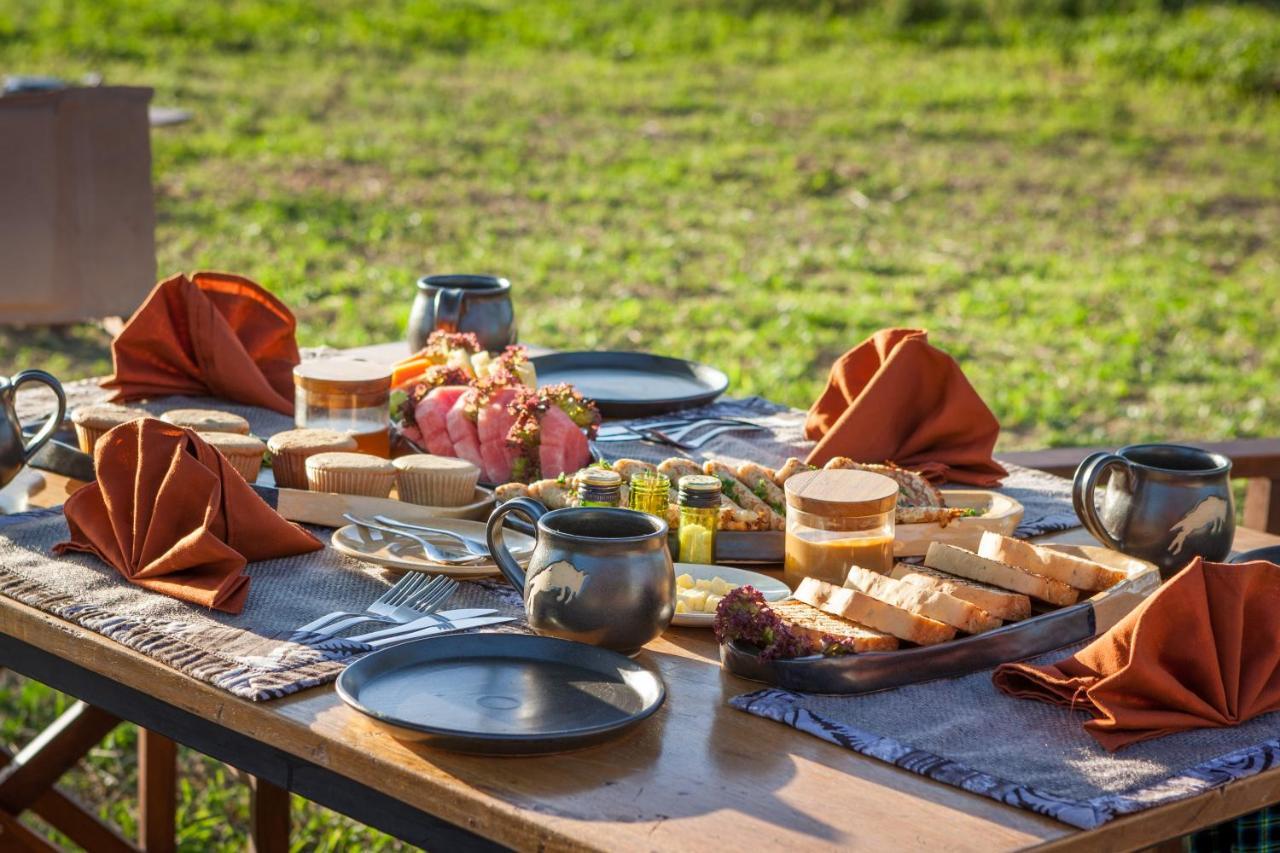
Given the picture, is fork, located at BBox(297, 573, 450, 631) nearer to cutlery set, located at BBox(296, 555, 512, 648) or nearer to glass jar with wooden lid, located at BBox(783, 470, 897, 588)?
cutlery set, located at BBox(296, 555, 512, 648)

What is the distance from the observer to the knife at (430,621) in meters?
1.65

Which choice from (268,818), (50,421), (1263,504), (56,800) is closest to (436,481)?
(50,421)

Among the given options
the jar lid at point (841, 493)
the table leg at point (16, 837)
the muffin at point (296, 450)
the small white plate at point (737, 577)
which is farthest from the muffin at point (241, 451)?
the table leg at point (16, 837)

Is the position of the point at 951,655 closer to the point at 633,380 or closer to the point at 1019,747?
the point at 1019,747

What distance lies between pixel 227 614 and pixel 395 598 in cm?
17

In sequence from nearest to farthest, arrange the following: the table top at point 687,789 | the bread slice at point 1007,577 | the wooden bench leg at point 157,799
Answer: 1. the table top at point 687,789
2. the bread slice at point 1007,577
3. the wooden bench leg at point 157,799

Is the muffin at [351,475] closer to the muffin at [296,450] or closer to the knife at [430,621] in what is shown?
the muffin at [296,450]

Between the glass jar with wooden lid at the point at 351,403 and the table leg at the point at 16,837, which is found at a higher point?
the glass jar with wooden lid at the point at 351,403

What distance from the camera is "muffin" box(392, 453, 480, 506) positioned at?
204 centimetres

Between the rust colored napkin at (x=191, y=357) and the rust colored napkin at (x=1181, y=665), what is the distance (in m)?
1.41

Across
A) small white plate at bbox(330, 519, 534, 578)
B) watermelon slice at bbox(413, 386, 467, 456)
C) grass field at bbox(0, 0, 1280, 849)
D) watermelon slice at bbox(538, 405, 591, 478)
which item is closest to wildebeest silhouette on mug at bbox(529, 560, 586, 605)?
small white plate at bbox(330, 519, 534, 578)

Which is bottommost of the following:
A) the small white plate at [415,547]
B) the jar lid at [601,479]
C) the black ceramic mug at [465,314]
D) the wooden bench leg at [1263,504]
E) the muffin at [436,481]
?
the wooden bench leg at [1263,504]

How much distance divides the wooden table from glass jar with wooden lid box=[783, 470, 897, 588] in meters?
0.25

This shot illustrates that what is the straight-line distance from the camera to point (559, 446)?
7.14 feet
